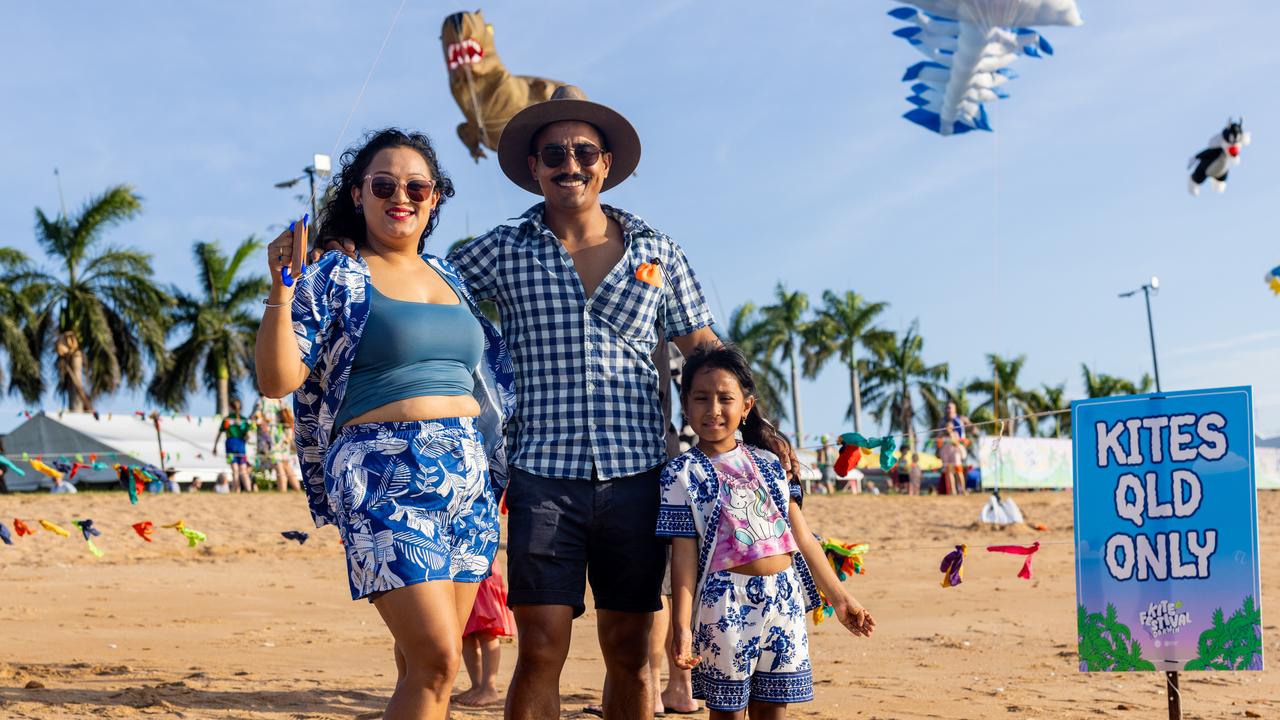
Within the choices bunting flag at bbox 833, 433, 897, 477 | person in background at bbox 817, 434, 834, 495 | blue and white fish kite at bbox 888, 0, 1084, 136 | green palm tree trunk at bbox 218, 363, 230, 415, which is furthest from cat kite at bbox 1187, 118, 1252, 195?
green palm tree trunk at bbox 218, 363, 230, 415

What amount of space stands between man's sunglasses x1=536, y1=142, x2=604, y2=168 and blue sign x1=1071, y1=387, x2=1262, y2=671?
7.31 feet

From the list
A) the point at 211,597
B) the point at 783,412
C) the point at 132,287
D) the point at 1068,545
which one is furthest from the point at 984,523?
the point at 783,412

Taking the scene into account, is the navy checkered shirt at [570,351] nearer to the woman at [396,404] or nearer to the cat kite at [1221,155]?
the woman at [396,404]

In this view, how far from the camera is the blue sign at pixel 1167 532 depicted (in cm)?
424

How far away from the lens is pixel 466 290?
10.8ft

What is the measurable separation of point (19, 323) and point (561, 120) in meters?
27.5

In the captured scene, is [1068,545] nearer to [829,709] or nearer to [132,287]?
[829,709]

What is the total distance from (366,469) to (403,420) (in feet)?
0.49

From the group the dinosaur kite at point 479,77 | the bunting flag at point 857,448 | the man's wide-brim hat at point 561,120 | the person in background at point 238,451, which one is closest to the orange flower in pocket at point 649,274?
the man's wide-brim hat at point 561,120

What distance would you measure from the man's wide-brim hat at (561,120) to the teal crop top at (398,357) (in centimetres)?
83

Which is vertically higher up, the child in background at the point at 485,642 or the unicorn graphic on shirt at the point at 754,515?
the unicorn graphic on shirt at the point at 754,515

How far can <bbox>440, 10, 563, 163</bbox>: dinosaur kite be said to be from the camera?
14281mm

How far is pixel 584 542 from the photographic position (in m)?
3.40

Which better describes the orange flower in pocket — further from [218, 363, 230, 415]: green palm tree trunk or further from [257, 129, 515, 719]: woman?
[218, 363, 230, 415]: green palm tree trunk
